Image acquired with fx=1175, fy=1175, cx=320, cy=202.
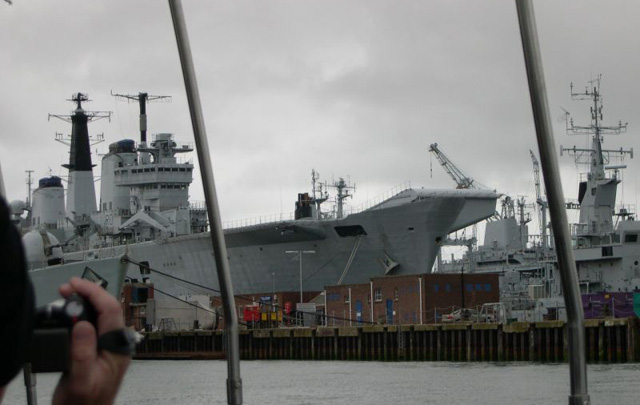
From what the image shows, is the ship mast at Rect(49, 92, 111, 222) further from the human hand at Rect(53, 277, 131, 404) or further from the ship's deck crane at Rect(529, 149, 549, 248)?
the human hand at Rect(53, 277, 131, 404)

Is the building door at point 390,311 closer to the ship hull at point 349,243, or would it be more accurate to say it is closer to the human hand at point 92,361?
the ship hull at point 349,243

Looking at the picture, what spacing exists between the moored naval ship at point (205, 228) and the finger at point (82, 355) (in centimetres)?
4624

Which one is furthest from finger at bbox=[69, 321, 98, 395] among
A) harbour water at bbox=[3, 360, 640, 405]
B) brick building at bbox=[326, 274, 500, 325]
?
brick building at bbox=[326, 274, 500, 325]

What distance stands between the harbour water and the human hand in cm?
2585

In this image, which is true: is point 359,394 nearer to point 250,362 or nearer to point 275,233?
point 250,362

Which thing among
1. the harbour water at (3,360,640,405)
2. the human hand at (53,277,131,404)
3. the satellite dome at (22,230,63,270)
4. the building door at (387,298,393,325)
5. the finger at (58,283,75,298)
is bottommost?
the harbour water at (3,360,640,405)

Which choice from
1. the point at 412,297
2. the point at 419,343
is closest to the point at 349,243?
the point at 412,297

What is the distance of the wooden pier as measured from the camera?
4166 centimetres

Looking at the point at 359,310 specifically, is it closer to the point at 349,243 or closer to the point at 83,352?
the point at 349,243

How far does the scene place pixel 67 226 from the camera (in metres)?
77.9

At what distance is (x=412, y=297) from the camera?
53.8m

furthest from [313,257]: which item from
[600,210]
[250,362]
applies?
[600,210]

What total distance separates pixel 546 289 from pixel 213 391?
3593cm

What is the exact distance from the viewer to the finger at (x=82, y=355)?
2.12 metres
